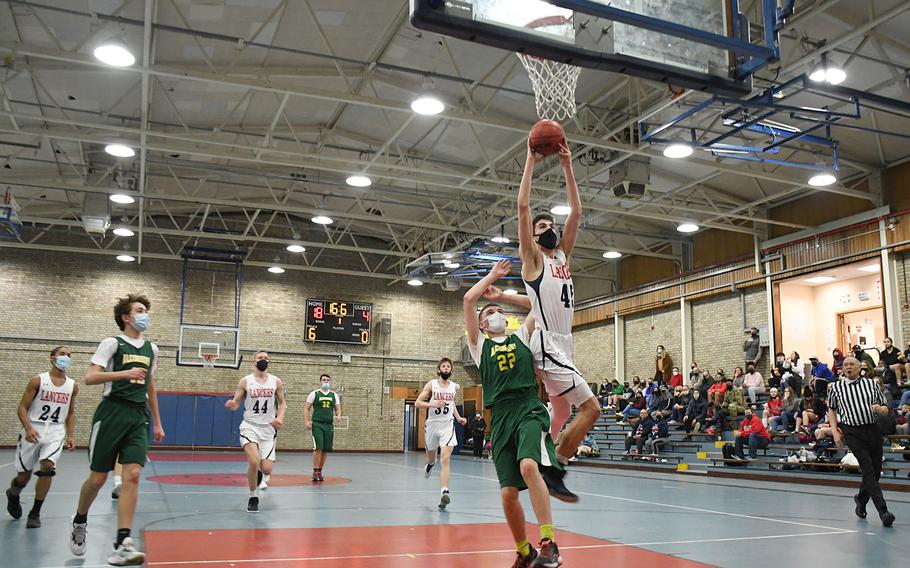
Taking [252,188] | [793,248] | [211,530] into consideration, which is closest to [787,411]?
[793,248]

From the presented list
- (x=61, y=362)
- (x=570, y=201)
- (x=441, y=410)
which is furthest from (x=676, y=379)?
(x=570, y=201)

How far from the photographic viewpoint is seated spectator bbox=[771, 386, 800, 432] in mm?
17703

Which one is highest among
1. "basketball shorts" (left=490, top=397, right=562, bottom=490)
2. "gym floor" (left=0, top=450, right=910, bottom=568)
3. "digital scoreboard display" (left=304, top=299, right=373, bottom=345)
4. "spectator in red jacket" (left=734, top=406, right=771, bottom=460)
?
"digital scoreboard display" (left=304, top=299, right=373, bottom=345)

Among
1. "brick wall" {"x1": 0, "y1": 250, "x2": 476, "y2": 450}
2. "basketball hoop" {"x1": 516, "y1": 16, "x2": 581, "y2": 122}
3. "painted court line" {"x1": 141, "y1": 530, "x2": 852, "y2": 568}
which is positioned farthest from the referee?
"brick wall" {"x1": 0, "y1": 250, "x2": 476, "y2": 450}

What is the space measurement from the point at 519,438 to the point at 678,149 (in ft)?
40.2

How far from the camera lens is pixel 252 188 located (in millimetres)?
25984

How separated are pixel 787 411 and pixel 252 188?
18424 millimetres

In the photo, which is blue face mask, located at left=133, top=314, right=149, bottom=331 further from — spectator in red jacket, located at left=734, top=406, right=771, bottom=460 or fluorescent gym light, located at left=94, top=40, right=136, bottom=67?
spectator in red jacket, located at left=734, top=406, right=771, bottom=460

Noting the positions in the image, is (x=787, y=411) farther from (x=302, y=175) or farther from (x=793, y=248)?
(x=302, y=175)

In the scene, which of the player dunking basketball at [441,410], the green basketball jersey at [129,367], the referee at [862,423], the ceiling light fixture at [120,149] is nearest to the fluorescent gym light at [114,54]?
the ceiling light fixture at [120,149]

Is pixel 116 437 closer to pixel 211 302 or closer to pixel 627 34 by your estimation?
pixel 627 34

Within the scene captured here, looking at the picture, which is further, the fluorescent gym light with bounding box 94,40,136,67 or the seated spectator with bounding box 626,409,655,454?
the seated spectator with bounding box 626,409,655,454

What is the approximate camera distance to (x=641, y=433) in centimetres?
2170

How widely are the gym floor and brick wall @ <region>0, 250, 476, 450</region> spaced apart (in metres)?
16.8
